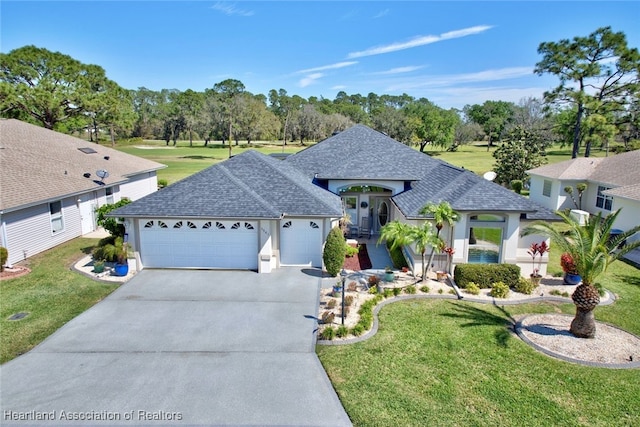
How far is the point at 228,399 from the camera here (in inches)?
322

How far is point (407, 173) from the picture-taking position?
20.6m

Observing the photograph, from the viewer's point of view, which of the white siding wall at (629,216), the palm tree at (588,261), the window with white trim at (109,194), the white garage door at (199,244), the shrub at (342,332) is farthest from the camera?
the window with white trim at (109,194)

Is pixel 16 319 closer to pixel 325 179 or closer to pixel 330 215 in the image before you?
pixel 330 215

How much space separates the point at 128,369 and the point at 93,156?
22.1 meters

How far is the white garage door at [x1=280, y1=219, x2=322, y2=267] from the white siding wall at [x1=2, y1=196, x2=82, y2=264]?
37.3 feet

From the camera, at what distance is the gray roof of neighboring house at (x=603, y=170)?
76.7 feet

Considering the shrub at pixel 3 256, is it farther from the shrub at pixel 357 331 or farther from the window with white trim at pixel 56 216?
the shrub at pixel 357 331

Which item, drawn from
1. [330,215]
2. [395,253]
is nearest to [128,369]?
[330,215]

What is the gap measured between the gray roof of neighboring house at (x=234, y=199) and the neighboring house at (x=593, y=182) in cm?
1709

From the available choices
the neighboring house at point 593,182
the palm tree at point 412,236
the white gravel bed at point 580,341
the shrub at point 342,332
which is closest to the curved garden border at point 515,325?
the white gravel bed at point 580,341

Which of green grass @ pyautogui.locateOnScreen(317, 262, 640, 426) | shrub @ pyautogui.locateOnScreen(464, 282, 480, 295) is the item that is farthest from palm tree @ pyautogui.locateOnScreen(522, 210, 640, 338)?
shrub @ pyautogui.locateOnScreen(464, 282, 480, 295)

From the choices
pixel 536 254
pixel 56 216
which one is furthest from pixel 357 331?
pixel 56 216

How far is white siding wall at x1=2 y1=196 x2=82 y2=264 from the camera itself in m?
16.4

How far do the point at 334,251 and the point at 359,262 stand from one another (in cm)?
291
